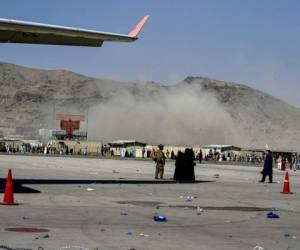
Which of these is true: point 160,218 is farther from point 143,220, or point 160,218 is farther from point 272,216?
point 272,216

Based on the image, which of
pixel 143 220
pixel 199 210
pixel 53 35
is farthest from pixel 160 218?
pixel 53 35

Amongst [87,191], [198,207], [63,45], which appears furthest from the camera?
[63,45]

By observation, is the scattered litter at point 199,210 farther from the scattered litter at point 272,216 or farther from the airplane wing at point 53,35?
the airplane wing at point 53,35

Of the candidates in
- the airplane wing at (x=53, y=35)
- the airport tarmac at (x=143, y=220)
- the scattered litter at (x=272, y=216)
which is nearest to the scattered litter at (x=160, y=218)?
the airport tarmac at (x=143, y=220)

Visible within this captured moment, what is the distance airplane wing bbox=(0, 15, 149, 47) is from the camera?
22.6 m

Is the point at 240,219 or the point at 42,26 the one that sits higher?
the point at 42,26

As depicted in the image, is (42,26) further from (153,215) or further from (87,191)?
(153,215)

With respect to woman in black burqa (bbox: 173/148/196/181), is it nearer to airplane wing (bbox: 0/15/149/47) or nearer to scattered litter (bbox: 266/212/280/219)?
airplane wing (bbox: 0/15/149/47)

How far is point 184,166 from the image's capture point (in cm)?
3212

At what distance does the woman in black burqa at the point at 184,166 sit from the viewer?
3191 cm

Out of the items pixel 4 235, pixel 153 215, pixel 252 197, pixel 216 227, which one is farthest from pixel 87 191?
pixel 4 235

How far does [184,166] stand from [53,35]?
1004 cm

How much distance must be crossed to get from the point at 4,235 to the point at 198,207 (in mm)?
7651

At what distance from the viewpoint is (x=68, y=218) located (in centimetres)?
1467
